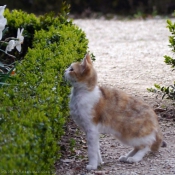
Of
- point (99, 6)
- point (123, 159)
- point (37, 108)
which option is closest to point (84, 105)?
point (37, 108)

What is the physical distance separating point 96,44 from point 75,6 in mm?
8504

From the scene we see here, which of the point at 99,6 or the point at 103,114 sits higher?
the point at 103,114

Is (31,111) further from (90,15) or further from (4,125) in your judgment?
(90,15)

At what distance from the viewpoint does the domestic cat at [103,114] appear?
514 cm

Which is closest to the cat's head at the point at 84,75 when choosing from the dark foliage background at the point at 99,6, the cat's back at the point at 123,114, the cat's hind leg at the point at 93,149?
the cat's back at the point at 123,114

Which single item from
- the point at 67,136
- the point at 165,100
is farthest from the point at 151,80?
the point at 67,136

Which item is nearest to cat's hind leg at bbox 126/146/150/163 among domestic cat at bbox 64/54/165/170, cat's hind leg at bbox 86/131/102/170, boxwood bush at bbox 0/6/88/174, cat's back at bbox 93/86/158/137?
domestic cat at bbox 64/54/165/170

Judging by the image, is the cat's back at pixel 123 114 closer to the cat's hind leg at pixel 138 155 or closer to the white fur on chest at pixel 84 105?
the white fur on chest at pixel 84 105

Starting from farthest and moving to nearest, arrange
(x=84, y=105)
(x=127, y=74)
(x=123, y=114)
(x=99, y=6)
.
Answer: (x=99, y=6)
(x=127, y=74)
(x=123, y=114)
(x=84, y=105)

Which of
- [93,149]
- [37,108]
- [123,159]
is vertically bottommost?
[123,159]

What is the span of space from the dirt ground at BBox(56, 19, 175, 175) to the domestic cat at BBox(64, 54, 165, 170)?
21 cm

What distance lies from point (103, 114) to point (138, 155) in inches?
23.6

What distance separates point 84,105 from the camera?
512cm

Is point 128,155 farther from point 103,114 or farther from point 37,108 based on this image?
point 37,108
